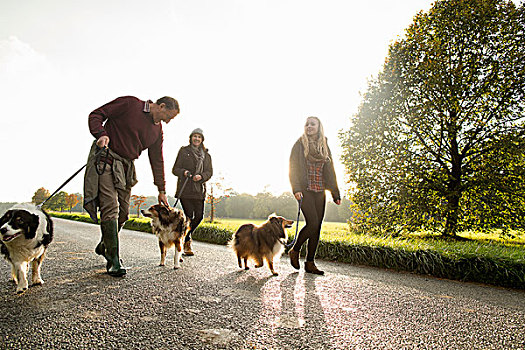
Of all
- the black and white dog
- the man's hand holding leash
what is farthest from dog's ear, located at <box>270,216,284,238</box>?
the black and white dog

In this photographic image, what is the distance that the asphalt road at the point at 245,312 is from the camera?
2178 millimetres

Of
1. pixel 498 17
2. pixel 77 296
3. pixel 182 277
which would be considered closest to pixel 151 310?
pixel 77 296

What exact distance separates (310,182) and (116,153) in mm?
2850

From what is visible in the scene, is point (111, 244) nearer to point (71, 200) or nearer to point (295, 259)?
point (295, 259)

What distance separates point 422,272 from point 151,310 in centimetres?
478

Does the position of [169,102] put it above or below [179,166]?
above

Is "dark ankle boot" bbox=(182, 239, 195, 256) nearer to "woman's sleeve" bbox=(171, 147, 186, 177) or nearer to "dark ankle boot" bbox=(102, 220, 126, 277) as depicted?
"woman's sleeve" bbox=(171, 147, 186, 177)

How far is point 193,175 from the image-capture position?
6.37 m

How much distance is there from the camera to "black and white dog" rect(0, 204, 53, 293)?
10.3 ft

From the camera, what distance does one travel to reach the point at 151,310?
2.71m

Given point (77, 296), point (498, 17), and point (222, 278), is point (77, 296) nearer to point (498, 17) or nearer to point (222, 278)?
point (222, 278)

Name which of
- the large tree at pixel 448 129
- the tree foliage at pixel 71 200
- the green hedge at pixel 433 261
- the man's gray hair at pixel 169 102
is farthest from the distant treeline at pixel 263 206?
the tree foliage at pixel 71 200

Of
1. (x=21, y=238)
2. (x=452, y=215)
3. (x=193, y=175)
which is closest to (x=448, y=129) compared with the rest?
(x=452, y=215)

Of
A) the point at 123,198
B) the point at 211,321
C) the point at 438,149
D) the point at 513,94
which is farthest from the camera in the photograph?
the point at 438,149
